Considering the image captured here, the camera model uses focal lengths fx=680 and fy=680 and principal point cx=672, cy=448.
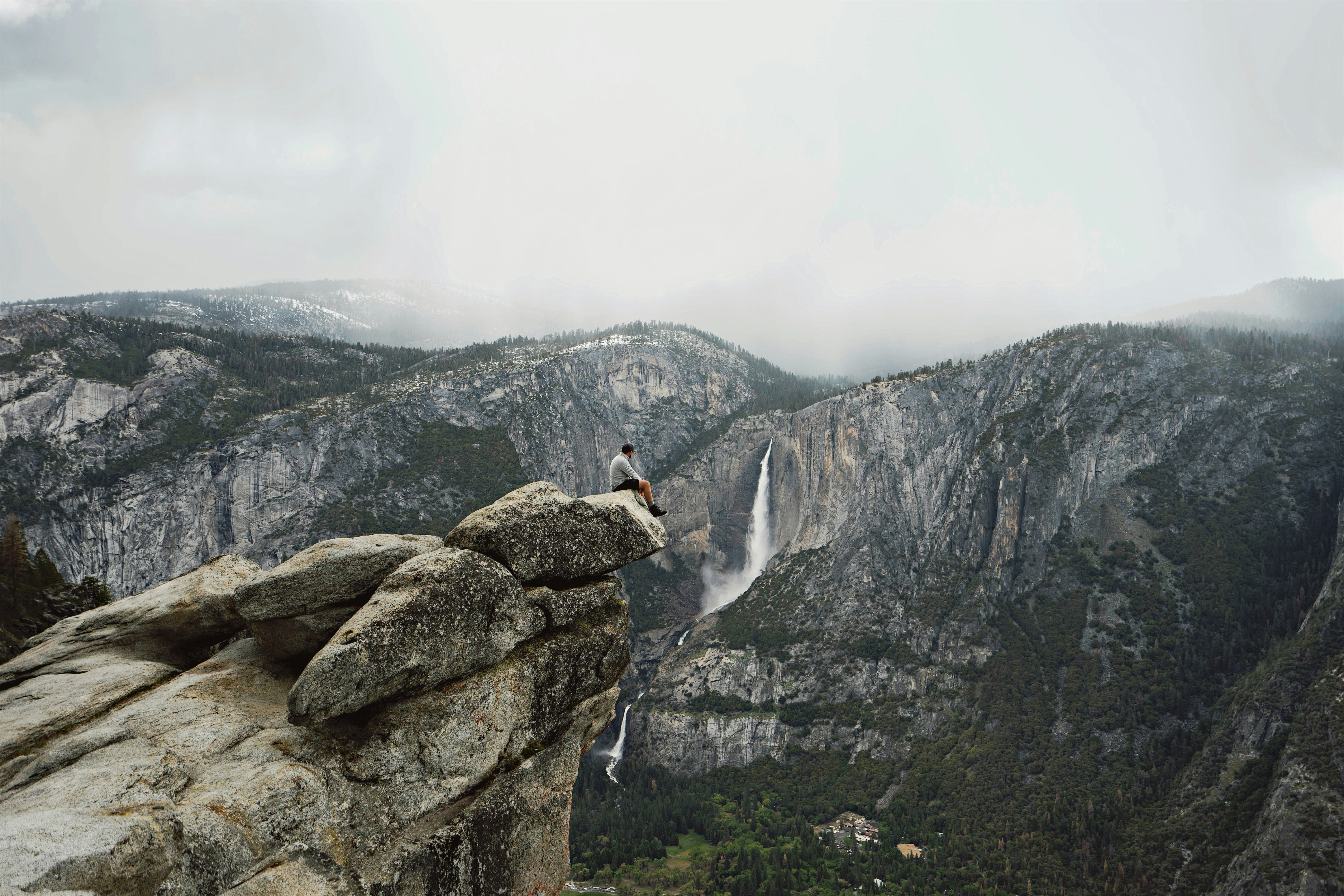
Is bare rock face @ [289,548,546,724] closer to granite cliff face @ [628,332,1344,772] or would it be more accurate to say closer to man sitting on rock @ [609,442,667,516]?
man sitting on rock @ [609,442,667,516]

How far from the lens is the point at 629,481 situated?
25.9 metres

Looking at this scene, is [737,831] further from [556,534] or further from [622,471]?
[556,534]

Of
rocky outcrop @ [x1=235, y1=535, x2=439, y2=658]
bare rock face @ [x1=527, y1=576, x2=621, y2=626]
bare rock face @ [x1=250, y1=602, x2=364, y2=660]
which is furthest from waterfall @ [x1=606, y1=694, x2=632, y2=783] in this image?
rocky outcrop @ [x1=235, y1=535, x2=439, y2=658]

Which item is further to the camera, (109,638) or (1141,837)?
(1141,837)

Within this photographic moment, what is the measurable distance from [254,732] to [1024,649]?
175 metres

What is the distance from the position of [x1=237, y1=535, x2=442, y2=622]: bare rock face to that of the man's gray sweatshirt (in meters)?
8.50

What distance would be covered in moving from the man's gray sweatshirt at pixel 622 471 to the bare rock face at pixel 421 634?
7.04 metres

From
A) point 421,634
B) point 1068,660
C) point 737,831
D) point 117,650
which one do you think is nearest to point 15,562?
point 117,650

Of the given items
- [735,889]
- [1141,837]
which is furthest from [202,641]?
[1141,837]

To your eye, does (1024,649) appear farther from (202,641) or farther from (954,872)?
(202,641)

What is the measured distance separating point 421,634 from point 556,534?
16.7ft

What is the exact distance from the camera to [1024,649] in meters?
159

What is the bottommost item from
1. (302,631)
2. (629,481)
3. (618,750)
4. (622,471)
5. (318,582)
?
(618,750)

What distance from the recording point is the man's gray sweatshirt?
25797 mm
